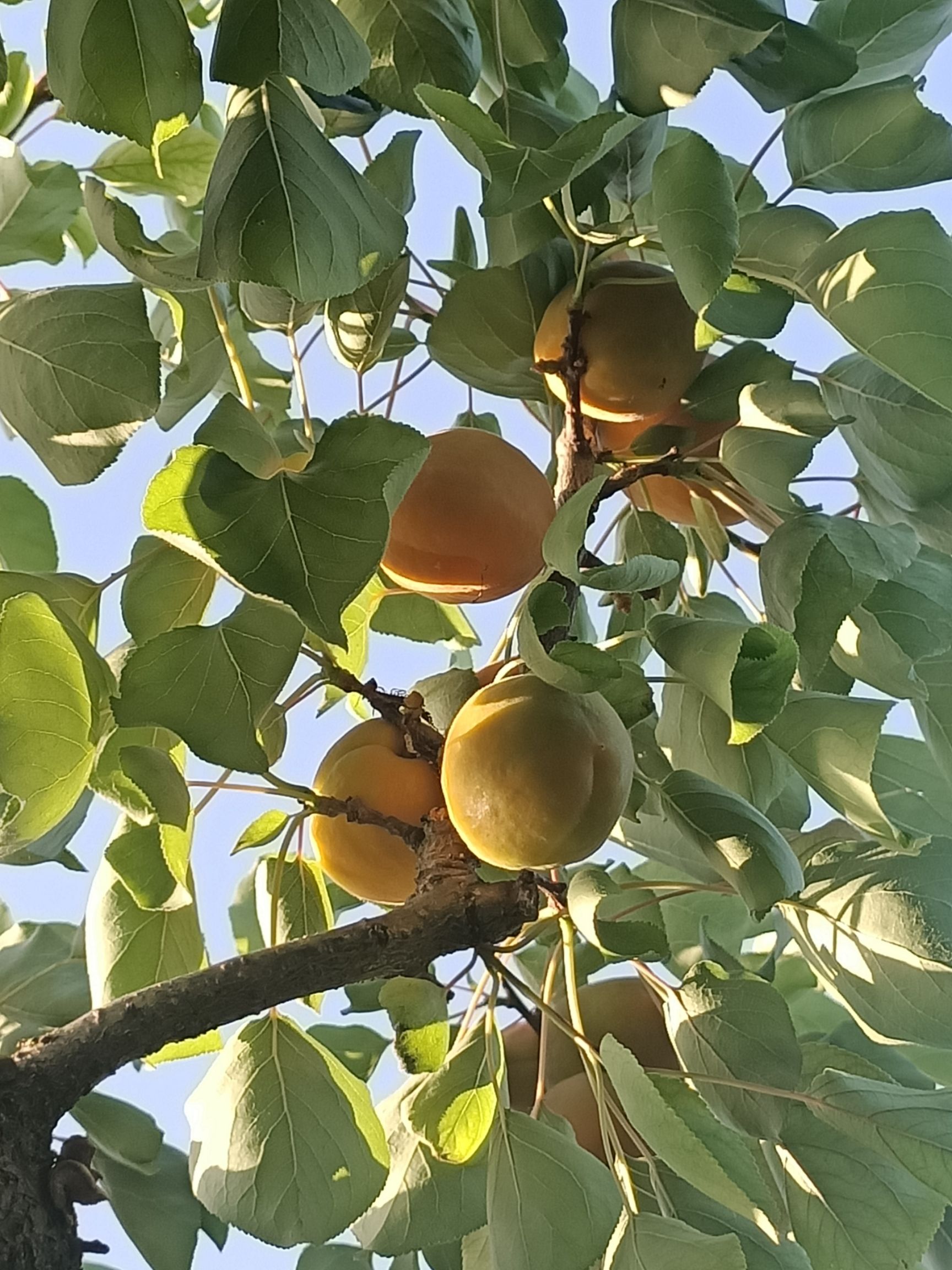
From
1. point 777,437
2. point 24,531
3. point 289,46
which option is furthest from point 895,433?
point 24,531

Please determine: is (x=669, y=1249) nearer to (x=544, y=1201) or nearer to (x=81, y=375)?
(x=544, y=1201)

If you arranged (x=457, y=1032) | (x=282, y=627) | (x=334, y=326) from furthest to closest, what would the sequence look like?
(x=457, y=1032)
(x=334, y=326)
(x=282, y=627)

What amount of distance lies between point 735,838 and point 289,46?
29 centimetres

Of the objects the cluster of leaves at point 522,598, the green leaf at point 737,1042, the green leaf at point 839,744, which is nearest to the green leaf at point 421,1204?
the cluster of leaves at point 522,598

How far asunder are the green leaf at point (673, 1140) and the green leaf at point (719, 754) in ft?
0.51

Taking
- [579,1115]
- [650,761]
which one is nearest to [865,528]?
[650,761]

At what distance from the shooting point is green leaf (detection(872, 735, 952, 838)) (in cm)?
61

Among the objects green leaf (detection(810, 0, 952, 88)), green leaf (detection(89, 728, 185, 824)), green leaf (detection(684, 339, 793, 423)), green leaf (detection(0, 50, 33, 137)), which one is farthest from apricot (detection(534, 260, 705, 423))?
green leaf (detection(0, 50, 33, 137))

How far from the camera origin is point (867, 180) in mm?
485

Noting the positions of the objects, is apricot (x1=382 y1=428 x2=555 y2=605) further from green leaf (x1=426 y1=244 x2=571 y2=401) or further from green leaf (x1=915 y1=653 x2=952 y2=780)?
green leaf (x1=915 y1=653 x2=952 y2=780)

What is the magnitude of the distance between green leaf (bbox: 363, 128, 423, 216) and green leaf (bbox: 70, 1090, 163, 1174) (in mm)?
421

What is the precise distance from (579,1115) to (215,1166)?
183 mm

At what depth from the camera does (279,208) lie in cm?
36

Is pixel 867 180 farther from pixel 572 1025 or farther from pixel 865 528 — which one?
pixel 572 1025
